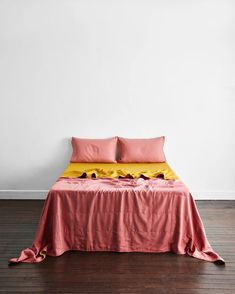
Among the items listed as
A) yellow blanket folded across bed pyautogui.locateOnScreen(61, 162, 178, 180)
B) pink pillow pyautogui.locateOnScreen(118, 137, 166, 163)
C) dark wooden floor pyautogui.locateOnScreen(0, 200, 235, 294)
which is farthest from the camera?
pink pillow pyautogui.locateOnScreen(118, 137, 166, 163)

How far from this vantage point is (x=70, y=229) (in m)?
2.31

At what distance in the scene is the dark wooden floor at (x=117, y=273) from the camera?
1888 millimetres

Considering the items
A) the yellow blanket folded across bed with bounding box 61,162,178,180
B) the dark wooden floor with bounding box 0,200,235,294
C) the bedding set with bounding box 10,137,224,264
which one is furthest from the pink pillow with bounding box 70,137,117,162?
the dark wooden floor with bounding box 0,200,235,294

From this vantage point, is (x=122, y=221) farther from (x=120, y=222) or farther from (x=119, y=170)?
(x=119, y=170)

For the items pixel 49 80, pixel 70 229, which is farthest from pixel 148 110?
pixel 70 229

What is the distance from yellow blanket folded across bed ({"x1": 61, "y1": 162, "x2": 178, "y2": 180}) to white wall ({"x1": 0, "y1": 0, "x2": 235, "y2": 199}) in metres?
0.50

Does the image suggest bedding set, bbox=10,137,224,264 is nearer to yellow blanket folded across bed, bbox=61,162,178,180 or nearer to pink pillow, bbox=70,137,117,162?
yellow blanket folded across bed, bbox=61,162,178,180

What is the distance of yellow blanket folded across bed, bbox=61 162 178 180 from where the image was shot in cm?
272

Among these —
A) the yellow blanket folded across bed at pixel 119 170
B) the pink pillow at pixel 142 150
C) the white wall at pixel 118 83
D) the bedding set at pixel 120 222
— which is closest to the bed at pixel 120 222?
the bedding set at pixel 120 222

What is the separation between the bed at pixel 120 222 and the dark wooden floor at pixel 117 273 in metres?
0.09

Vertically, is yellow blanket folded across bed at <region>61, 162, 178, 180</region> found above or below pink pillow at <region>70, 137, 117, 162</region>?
below

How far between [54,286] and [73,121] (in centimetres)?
212

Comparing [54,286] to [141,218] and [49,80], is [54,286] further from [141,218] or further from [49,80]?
[49,80]

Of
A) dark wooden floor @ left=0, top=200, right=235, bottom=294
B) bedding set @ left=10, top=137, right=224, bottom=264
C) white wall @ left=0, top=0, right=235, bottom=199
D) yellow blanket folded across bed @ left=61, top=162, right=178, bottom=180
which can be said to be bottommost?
dark wooden floor @ left=0, top=200, right=235, bottom=294
